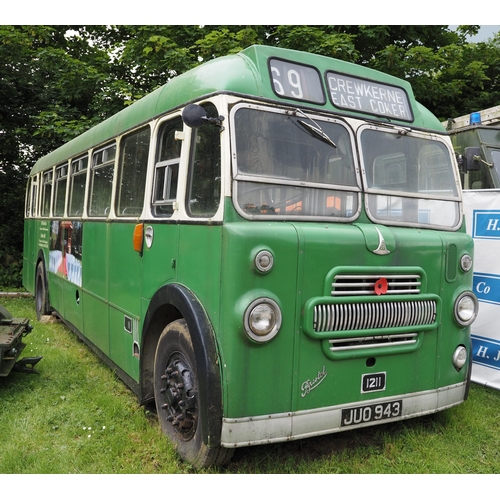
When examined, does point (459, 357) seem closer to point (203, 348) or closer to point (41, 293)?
point (203, 348)

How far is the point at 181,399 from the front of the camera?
147 inches

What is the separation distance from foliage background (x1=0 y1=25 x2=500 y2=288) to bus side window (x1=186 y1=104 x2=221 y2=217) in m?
6.42

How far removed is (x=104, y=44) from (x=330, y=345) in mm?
13441

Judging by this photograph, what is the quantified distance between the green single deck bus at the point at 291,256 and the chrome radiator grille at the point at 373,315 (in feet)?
0.03

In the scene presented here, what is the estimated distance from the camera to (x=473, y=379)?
554cm

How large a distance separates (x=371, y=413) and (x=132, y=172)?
2884 millimetres

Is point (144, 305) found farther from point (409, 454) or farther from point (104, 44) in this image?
point (104, 44)

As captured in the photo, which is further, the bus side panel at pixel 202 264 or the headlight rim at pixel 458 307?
the headlight rim at pixel 458 307

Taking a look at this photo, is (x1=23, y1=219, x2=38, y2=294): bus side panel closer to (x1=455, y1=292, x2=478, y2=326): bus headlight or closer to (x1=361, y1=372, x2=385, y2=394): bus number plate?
(x1=361, y1=372, x2=385, y2=394): bus number plate

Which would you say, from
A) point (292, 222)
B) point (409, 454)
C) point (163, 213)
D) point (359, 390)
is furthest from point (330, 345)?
point (163, 213)

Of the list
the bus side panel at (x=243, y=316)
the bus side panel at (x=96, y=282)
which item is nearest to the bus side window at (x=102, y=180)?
the bus side panel at (x=96, y=282)

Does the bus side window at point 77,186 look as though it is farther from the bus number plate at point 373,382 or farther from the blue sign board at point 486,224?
the blue sign board at point 486,224

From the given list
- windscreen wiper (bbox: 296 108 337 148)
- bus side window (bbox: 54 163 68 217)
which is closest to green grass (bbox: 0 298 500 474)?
windscreen wiper (bbox: 296 108 337 148)

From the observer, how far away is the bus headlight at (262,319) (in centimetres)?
323
